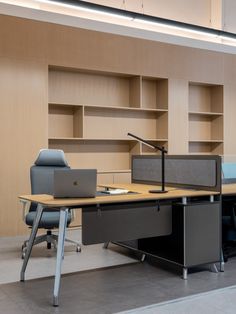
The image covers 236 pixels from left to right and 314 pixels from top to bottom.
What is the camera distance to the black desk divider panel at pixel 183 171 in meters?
3.64

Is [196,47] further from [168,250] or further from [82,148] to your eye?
[168,250]

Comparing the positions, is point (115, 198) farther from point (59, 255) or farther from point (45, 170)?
point (45, 170)

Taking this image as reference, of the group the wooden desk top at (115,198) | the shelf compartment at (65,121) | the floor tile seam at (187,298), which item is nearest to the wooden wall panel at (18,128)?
the shelf compartment at (65,121)

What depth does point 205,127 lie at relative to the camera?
23.6 feet

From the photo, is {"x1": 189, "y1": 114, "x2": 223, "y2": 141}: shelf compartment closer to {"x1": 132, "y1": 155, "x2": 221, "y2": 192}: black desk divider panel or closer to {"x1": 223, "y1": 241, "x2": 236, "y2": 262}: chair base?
{"x1": 132, "y1": 155, "x2": 221, "y2": 192}: black desk divider panel

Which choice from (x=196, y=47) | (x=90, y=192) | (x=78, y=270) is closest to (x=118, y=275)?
(x=78, y=270)

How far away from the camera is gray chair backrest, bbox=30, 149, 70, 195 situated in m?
4.39

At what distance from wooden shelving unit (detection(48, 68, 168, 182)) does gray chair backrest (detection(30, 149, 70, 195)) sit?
1.11 metres

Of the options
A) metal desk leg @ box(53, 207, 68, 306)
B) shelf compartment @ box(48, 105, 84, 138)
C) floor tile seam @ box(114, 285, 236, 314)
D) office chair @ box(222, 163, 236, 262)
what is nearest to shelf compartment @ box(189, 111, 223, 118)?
shelf compartment @ box(48, 105, 84, 138)

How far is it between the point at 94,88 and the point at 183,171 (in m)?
2.59

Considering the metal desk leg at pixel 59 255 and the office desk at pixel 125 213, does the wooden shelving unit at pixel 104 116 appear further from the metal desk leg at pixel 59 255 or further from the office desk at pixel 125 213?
the metal desk leg at pixel 59 255

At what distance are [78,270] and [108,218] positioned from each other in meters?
0.76

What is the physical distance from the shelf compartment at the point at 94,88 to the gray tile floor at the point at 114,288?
2.53 m

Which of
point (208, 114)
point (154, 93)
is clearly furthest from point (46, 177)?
point (208, 114)
